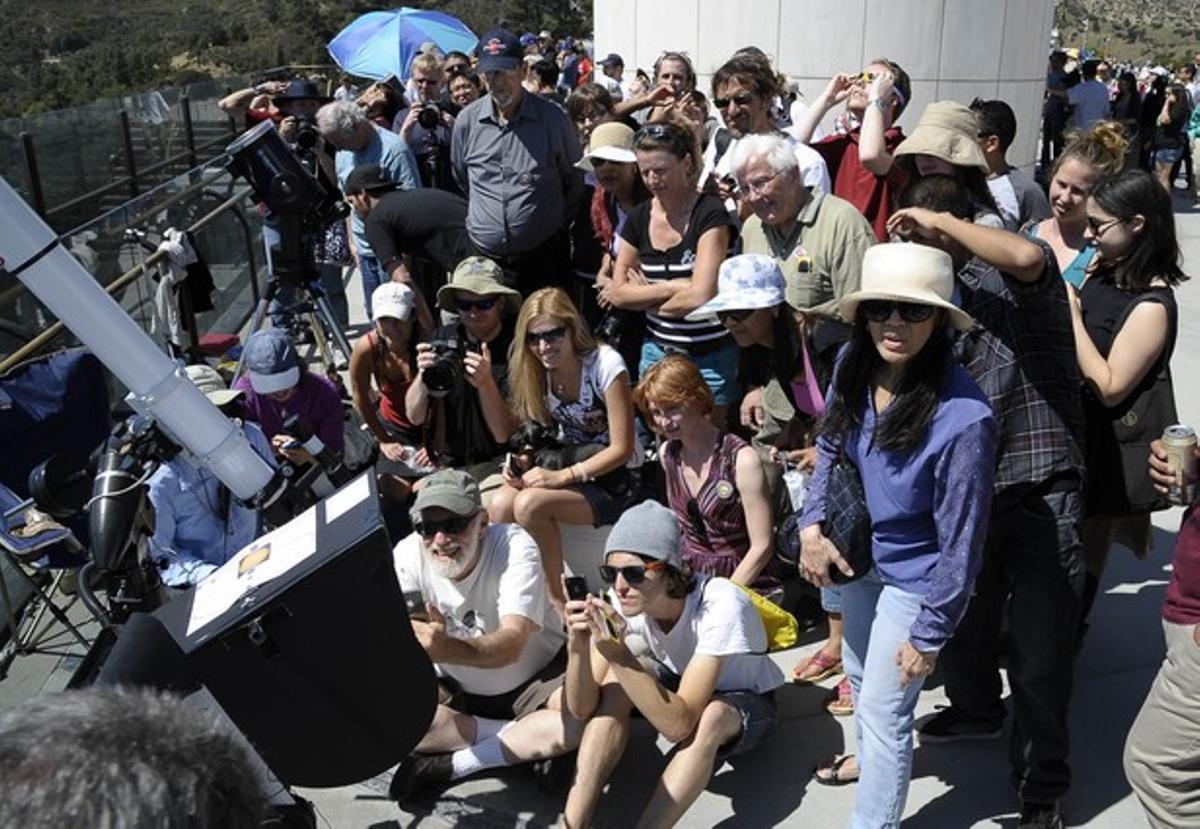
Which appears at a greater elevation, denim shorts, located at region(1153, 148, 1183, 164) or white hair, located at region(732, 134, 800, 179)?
white hair, located at region(732, 134, 800, 179)

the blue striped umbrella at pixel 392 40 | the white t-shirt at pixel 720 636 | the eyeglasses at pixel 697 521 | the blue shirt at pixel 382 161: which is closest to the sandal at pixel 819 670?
the white t-shirt at pixel 720 636

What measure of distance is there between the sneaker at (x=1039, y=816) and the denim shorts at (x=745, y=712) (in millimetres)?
764

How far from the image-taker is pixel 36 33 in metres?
59.0

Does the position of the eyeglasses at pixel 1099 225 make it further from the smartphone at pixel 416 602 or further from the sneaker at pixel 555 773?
the smartphone at pixel 416 602

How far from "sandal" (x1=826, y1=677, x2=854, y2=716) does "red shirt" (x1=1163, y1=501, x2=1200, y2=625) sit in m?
1.25

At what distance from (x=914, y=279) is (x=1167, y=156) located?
466 inches

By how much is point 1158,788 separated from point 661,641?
1389mm

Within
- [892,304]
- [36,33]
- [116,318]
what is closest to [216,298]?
[116,318]

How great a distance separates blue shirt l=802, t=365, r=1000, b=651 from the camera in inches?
103

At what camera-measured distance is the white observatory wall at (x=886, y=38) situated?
955cm

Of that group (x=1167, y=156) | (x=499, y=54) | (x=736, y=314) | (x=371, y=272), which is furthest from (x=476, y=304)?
(x=1167, y=156)

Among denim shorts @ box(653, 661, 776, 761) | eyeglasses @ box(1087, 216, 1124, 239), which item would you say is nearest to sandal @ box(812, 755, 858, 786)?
denim shorts @ box(653, 661, 776, 761)

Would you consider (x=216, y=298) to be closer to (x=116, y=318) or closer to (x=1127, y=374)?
(x=116, y=318)

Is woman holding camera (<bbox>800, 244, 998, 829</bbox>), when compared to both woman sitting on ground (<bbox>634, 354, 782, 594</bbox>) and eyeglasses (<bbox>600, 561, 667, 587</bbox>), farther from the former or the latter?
woman sitting on ground (<bbox>634, 354, 782, 594</bbox>)
